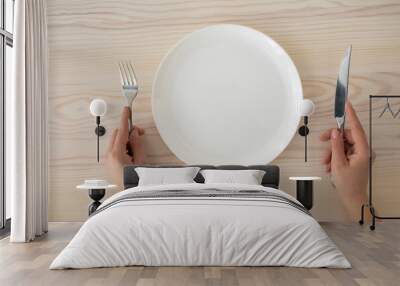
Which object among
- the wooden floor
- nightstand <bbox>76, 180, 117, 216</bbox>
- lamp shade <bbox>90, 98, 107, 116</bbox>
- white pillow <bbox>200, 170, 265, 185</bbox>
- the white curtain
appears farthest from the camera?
lamp shade <bbox>90, 98, 107, 116</bbox>

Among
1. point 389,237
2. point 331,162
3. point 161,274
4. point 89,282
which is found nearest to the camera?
point 89,282

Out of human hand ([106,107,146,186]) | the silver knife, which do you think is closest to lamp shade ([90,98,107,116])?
human hand ([106,107,146,186])

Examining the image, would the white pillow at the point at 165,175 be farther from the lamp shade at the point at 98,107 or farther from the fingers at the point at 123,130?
the lamp shade at the point at 98,107

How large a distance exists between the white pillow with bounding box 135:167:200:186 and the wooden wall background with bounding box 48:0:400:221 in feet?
1.77

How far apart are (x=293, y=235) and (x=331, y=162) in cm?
227

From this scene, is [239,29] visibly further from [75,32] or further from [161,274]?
[161,274]

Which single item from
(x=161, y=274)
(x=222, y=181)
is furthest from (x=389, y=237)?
(x=161, y=274)

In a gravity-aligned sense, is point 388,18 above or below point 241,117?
above

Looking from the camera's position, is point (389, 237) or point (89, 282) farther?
point (389, 237)

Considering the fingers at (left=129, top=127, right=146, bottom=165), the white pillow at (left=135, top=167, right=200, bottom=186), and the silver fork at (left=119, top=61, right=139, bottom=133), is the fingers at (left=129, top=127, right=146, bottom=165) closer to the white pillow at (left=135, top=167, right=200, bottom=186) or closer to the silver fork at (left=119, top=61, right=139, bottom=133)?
the silver fork at (left=119, top=61, right=139, bottom=133)

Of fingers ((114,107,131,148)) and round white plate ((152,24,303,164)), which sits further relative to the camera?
round white plate ((152,24,303,164))

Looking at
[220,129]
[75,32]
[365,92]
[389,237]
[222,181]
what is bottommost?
[389,237]

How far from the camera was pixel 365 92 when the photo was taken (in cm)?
616

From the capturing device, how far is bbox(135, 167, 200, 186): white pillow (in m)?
5.60
